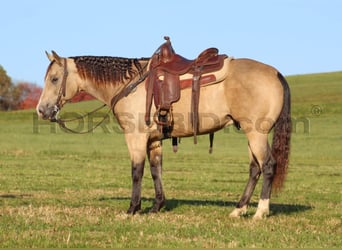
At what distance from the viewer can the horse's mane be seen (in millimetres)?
10297

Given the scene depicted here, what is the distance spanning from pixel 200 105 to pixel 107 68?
183cm

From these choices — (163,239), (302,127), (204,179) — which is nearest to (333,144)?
(302,127)

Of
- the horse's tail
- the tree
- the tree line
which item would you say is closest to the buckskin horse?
the horse's tail

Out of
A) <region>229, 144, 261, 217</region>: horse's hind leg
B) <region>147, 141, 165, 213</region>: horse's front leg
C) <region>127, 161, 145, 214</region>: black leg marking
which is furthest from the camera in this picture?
<region>147, 141, 165, 213</region>: horse's front leg

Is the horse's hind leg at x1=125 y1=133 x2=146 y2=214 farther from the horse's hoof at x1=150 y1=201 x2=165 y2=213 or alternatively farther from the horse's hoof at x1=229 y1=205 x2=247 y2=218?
the horse's hoof at x1=229 y1=205 x2=247 y2=218

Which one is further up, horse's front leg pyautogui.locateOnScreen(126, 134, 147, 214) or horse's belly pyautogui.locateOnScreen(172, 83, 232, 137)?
horse's belly pyautogui.locateOnScreen(172, 83, 232, 137)

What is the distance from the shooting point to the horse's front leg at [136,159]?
32.4 feet

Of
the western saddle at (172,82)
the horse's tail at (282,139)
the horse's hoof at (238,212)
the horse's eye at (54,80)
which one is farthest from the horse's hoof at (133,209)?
the horse's eye at (54,80)

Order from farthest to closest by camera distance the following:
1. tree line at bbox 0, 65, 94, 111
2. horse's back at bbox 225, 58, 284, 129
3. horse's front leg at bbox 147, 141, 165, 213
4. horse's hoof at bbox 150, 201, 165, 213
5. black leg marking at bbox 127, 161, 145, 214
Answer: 1. tree line at bbox 0, 65, 94, 111
2. horse's front leg at bbox 147, 141, 165, 213
3. horse's hoof at bbox 150, 201, 165, 213
4. black leg marking at bbox 127, 161, 145, 214
5. horse's back at bbox 225, 58, 284, 129

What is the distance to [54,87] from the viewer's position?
33.7 ft

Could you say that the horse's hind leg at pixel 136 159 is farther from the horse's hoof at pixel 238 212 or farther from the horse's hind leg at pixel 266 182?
the horse's hind leg at pixel 266 182

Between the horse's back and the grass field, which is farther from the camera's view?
the horse's back

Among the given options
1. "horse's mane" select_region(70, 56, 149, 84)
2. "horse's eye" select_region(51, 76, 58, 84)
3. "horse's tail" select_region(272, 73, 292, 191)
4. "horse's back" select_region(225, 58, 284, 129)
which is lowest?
"horse's tail" select_region(272, 73, 292, 191)

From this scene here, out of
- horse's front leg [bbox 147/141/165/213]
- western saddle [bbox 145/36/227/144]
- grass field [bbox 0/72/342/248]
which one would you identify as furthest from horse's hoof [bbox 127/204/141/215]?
western saddle [bbox 145/36/227/144]
